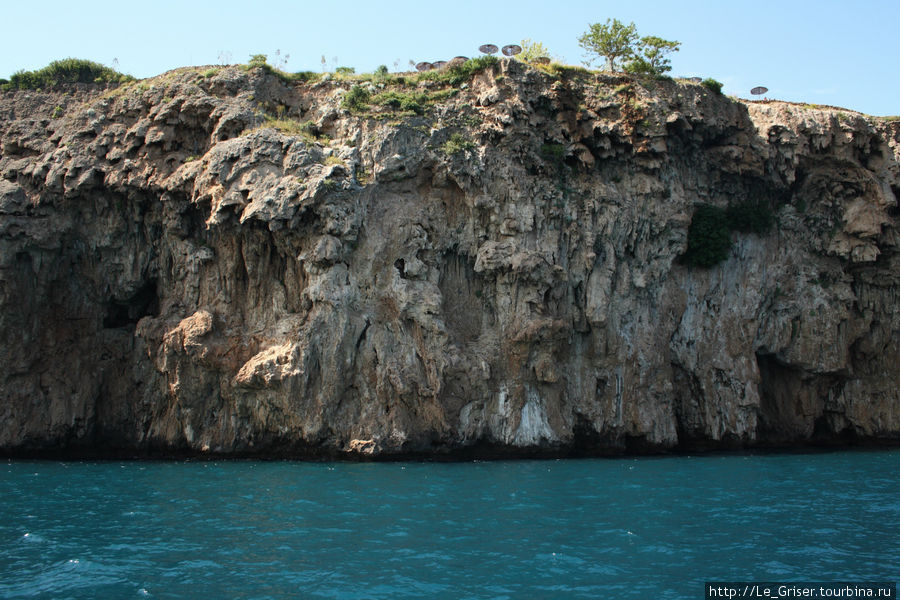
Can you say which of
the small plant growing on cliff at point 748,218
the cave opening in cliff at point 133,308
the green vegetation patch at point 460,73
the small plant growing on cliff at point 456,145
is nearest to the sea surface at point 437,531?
the cave opening in cliff at point 133,308

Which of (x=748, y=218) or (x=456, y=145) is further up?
(x=456, y=145)

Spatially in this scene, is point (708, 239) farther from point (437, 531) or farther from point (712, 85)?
point (437, 531)

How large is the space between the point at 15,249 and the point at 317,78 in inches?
654

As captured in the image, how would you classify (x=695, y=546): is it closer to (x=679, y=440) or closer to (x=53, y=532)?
(x=53, y=532)

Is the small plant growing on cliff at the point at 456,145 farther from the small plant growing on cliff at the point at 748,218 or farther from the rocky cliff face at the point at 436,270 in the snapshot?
the small plant growing on cliff at the point at 748,218

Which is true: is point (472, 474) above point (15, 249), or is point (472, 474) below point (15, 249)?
below

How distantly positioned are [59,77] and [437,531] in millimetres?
33987

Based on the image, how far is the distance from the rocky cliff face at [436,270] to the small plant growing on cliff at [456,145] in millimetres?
117

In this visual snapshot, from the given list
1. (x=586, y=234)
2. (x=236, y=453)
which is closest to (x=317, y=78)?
(x=586, y=234)

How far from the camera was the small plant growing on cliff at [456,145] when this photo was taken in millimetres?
34469

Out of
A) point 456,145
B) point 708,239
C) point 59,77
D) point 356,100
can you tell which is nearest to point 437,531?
point 456,145

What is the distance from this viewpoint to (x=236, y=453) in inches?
1254

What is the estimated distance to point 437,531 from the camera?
714 inches

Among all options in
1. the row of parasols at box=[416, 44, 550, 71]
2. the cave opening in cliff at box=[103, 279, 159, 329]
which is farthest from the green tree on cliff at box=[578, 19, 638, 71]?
the cave opening in cliff at box=[103, 279, 159, 329]
